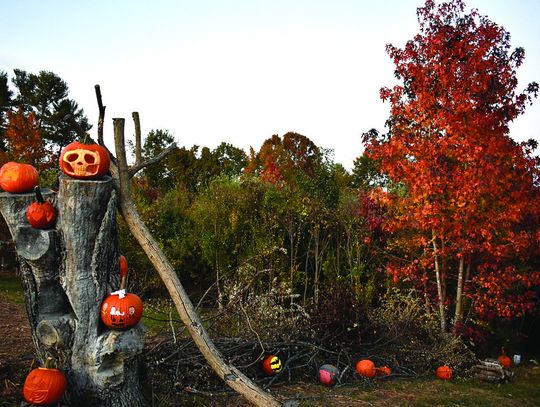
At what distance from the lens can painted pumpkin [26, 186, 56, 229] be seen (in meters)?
3.47

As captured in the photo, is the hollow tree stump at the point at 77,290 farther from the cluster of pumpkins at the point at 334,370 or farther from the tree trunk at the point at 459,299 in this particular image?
the tree trunk at the point at 459,299

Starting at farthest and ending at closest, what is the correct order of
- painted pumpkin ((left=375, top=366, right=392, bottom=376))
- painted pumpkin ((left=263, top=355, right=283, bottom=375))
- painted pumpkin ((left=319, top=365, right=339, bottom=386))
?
painted pumpkin ((left=375, top=366, right=392, bottom=376))
painted pumpkin ((left=319, top=365, right=339, bottom=386))
painted pumpkin ((left=263, top=355, right=283, bottom=375))

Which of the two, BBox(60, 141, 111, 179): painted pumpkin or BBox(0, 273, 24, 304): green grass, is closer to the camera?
BBox(60, 141, 111, 179): painted pumpkin

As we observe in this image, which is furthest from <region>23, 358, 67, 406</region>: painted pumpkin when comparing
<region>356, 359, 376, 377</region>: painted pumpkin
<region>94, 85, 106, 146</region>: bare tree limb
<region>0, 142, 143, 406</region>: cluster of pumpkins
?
<region>356, 359, 376, 377</region>: painted pumpkin

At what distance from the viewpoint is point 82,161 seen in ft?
11.5

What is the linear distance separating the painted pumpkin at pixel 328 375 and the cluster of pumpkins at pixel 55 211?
2.63m

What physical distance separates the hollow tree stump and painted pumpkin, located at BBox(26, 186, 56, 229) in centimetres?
5

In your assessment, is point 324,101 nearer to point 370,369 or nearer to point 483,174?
point 483,174

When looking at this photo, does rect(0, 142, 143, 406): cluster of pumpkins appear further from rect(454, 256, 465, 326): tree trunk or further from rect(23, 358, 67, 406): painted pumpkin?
rect(454, 256, 465, 326): tree trunk

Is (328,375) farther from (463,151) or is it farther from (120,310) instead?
(463,151)

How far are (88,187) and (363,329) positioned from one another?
172 inches

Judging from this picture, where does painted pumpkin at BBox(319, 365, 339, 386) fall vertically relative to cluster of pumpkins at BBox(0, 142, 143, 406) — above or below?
below

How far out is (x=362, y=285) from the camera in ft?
29.3

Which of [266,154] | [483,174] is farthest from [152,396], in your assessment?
[266,154]
